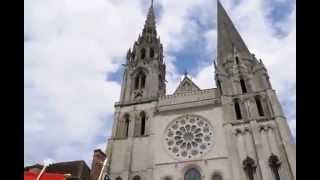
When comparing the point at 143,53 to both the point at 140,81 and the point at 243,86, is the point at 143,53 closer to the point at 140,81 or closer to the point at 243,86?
the point at 140,81

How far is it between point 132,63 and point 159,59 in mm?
2880

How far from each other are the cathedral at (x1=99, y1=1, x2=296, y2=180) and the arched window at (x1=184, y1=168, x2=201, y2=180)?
2.7 inches

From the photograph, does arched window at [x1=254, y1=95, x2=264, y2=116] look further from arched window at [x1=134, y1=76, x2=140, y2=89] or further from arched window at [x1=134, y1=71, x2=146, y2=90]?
arched window at [x1=134, y1=76, x2=140, y2=89]

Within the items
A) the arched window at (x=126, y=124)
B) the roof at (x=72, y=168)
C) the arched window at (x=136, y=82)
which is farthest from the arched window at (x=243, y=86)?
the roof at (x=72, y=168)

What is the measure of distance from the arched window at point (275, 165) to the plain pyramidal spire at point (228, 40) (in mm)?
11386

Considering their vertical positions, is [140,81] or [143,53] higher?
[143,53]

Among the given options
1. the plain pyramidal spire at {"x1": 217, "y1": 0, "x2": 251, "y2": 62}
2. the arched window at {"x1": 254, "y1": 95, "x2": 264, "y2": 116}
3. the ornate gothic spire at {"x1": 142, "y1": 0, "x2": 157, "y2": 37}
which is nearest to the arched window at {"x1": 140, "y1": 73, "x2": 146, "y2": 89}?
the plain pyramidal spire at {"x1": 217, "y1": 0, "x2": 251, "y2": 62}

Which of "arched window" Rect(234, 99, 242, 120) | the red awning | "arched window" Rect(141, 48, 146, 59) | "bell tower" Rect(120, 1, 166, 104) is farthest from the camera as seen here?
"arched window" Rect(141, 48, 146, 59)

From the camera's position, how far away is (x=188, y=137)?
908 inches

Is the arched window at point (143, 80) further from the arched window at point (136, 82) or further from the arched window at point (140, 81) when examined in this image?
the arched window at point (136, 82)

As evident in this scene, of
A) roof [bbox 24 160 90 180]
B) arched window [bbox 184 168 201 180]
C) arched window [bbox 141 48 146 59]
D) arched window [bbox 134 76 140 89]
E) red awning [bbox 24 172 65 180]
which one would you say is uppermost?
arched window [bbox 141 48 146 59]

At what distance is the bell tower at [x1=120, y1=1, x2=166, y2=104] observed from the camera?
27.5 meters

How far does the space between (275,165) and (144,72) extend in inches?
581

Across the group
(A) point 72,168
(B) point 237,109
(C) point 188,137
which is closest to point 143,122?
(C) point 188,137
